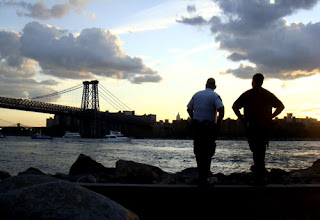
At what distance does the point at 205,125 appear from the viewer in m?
4.49

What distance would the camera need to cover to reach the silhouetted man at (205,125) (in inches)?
177

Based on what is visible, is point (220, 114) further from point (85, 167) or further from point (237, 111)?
point (85, 167)

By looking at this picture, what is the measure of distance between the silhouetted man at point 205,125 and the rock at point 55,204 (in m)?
1.69

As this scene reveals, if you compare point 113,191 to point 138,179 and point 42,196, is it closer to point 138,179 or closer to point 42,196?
point 42,196

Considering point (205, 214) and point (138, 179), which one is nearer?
point (205, 214)

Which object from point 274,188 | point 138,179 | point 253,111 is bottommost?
point 138,179

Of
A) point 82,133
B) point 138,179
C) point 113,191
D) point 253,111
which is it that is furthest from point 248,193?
point 82,133

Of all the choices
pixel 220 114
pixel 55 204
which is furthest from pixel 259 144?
pixel 55 204

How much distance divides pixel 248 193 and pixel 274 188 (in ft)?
0.99

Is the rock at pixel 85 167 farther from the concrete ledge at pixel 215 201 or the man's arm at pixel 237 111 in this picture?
the concrete ledge at pixel 215 201

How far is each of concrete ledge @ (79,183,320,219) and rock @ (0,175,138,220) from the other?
2.60 ft

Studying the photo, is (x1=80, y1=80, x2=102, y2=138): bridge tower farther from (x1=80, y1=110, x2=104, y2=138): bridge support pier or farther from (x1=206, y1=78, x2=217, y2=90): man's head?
(x1=206, y1=78, x2=217, y2=90): man's head

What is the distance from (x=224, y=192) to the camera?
12.7 ft

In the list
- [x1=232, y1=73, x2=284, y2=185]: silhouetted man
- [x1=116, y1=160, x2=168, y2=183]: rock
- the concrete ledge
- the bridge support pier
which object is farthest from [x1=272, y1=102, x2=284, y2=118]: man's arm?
the bridge support pier
